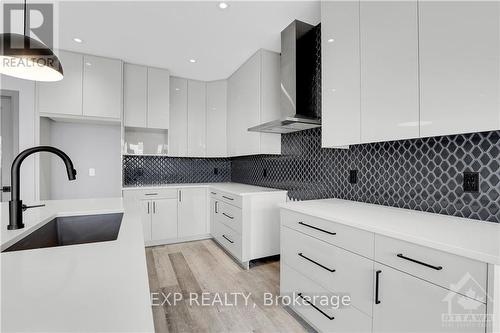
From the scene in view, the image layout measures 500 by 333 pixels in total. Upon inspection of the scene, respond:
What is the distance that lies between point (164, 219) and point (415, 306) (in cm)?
312

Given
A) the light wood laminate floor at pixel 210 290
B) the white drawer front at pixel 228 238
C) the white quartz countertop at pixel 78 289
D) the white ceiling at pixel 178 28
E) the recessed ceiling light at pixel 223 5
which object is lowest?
the light wood laminate floor at pixel 210 290

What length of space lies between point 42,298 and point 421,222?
1619 mm

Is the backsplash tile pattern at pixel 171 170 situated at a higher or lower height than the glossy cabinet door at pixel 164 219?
higher

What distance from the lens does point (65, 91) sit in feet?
9.71

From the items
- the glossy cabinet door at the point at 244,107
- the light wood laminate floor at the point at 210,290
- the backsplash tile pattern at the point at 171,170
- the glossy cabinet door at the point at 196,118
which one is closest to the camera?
the light wood laminate floor at the point at 210,290

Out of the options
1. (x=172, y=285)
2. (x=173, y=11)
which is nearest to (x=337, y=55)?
(x=173, y=11)

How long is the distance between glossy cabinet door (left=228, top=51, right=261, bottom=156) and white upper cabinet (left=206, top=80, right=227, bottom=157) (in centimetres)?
16

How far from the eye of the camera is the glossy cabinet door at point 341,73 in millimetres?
1667

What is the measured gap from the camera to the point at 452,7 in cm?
116

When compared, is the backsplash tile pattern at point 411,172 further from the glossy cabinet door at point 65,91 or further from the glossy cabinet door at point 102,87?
the glossy cabinet door at point 65,91

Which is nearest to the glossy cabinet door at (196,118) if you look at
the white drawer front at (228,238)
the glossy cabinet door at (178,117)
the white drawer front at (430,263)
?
the glossy cabinet door at (178,117)

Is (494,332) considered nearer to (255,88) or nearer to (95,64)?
(255,88)

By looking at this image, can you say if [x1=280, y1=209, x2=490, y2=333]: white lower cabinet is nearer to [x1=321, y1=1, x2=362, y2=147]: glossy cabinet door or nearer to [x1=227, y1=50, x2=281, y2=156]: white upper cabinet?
[x1=321, y1=1, x2=362, y2=147]: glossy cabinet door

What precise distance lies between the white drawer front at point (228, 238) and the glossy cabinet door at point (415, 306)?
177 cm
